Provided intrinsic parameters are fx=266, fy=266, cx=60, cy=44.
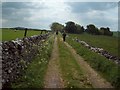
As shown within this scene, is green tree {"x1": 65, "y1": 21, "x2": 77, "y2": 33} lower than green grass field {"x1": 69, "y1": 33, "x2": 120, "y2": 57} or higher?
higher

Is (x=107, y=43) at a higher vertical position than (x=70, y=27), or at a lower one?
lower

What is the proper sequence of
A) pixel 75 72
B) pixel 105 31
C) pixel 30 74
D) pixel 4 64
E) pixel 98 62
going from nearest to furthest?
1. pixel 4 64
2. pixel 30 74
3. pixel 75 72
4. pixel 98 62
5. pixel 105 31

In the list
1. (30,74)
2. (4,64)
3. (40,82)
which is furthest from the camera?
(30,74)

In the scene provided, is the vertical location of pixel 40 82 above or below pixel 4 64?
below

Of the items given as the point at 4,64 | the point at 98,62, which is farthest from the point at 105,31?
the point at 4,64

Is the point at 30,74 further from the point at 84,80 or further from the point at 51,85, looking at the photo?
the point at 84,80

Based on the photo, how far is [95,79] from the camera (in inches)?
537

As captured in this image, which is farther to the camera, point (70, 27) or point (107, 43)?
point (70, 27)

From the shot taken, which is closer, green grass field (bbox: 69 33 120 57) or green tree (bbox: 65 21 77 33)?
green grass field (bbox: 69 33 120 57)

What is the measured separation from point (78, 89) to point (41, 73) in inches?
129

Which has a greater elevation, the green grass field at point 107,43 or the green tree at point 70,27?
the green tree at point 70,27

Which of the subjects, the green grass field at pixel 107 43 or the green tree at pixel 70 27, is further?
the green tree at pixel 70 27

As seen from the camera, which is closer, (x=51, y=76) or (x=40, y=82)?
(x=40, y=82)

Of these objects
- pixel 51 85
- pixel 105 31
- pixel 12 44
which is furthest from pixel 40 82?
pixel 105 31
